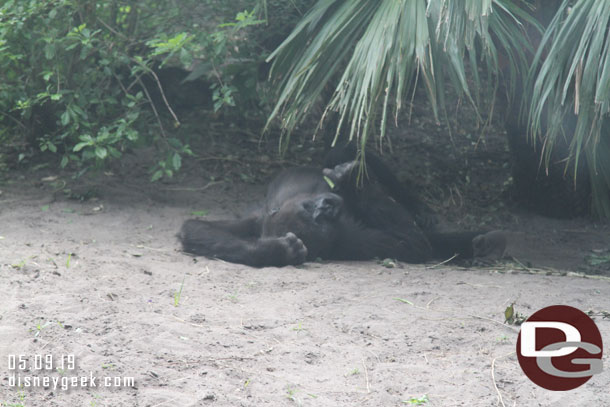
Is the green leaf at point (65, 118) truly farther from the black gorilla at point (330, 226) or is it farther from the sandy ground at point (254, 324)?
the black gorilla at point (330, 226)

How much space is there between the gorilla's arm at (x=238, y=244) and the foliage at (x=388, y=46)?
0.79 metres

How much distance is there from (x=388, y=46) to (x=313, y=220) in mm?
1240

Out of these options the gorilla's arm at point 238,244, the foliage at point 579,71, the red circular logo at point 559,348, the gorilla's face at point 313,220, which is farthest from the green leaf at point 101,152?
the red circular logo at point 559,348

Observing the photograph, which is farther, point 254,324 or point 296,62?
point 296,62

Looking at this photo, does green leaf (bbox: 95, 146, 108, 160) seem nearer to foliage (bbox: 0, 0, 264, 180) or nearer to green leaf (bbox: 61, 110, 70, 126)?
foliage (bbox: 0, 0, 264, 180)

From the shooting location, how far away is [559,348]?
105 inches

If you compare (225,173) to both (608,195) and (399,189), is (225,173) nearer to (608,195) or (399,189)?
(399,189)

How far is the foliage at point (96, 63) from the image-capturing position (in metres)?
4.58

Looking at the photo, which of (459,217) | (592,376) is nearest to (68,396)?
(592,376)

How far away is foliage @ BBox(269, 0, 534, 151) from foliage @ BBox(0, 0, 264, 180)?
52cm

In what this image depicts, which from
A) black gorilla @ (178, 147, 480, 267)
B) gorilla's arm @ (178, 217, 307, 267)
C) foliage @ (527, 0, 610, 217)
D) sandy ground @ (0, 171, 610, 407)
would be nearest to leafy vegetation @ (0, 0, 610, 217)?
foliage @ (527, 0, 610, 217)

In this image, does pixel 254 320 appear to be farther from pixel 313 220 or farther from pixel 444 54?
pixel 444 54

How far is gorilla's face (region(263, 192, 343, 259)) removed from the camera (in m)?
4.26

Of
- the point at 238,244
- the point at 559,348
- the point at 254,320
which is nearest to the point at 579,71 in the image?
the point at 559,348
